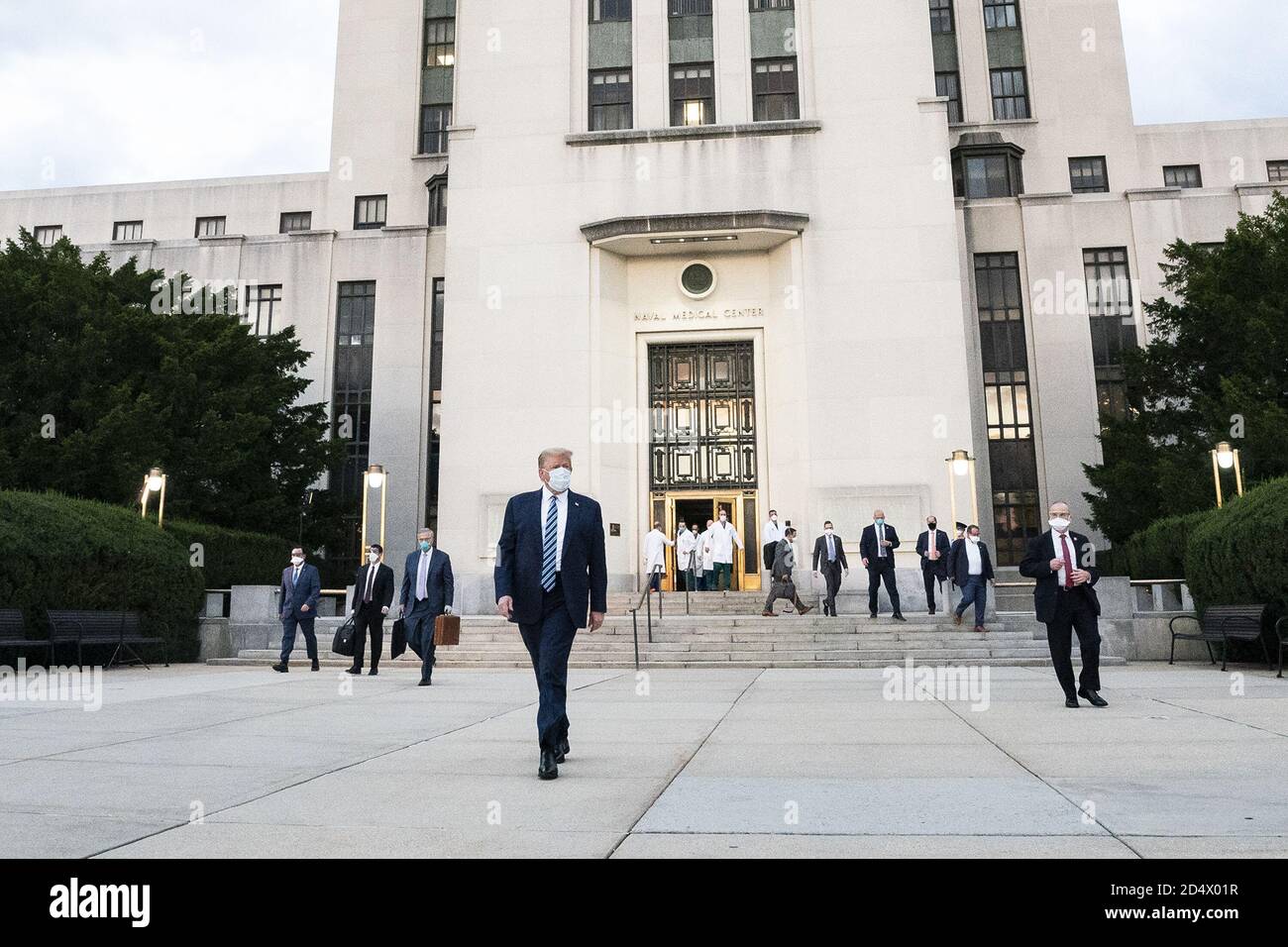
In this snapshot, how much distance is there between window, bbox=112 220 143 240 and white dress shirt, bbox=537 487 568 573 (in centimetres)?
4781

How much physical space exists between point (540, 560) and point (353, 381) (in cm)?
3412

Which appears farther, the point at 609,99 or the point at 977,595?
the point at 609,99

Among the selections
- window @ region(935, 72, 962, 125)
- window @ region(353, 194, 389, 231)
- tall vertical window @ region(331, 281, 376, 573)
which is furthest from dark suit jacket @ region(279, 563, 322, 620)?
window @ region(935, 72, 962, 125)

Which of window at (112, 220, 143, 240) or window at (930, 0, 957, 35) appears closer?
window at (930, 0, 957, 35)

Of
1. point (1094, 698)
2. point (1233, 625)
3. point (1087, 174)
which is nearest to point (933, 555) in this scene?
point (1233, 625)

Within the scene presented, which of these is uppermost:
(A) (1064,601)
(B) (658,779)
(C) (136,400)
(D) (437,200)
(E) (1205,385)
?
(D) (437,200)

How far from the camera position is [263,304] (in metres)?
39.3

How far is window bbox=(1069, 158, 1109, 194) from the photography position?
39.2 m

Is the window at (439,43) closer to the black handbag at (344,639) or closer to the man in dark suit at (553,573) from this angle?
the black handbag at (344,639)

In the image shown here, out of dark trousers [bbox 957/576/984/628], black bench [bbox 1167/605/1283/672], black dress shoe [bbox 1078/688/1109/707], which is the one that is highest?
dark trousers [bbox 957/576/984/628]

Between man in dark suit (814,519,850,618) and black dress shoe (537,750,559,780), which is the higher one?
man in dark suit (814,519,850,618)

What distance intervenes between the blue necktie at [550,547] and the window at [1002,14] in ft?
139

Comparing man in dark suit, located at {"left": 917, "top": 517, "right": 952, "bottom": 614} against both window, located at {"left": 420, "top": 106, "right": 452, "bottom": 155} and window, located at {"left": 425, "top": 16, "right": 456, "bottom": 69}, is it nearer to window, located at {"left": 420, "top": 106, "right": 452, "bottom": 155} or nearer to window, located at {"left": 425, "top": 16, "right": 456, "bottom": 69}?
window, located at {"left": 420, "top": 106, "right": 452, "bottom": 155}

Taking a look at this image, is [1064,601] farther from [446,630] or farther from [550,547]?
[446,630]
